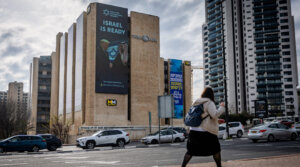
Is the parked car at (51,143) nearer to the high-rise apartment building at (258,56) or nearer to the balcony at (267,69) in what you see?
the high-rise apartment building at (258,56)

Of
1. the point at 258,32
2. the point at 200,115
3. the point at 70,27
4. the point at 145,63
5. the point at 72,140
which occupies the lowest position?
the point at 72,140

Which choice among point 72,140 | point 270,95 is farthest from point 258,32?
point 72,140

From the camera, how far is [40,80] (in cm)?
9938

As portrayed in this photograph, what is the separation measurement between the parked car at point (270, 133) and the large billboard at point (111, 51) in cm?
3361

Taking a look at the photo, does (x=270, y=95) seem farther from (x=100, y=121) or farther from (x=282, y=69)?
(x=100, y=121)

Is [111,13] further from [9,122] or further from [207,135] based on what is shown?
[207,135]

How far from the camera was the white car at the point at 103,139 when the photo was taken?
25406 millimetres

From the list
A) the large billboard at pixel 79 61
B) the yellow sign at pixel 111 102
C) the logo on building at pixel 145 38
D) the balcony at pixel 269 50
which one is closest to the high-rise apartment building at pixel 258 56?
the balcony at pixel 269 50

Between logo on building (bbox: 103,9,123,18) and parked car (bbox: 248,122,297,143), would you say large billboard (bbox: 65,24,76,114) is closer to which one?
logo on building (bbox: 103,9,123,18)

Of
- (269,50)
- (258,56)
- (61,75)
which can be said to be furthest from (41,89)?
(269,50)

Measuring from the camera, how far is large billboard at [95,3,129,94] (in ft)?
173

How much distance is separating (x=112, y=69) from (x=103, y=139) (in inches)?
1109

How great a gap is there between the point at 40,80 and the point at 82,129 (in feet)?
186

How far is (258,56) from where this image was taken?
112m
